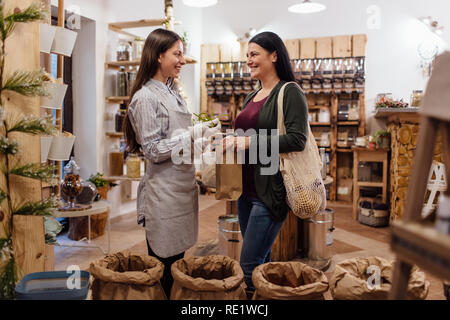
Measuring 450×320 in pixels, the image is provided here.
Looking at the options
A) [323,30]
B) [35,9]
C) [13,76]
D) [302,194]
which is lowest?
[302,194]

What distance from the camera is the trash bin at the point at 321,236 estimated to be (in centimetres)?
344

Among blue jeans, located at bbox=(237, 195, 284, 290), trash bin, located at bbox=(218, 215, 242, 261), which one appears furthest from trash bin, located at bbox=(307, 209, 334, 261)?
blue jeans, located at bbox=(237, 195, 284, 290)

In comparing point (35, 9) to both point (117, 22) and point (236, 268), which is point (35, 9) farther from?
point (117, 22)

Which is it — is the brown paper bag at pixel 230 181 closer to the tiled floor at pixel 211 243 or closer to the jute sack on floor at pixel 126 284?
the jute sack on floor at pixel 126 284

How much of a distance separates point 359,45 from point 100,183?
4.70 metres

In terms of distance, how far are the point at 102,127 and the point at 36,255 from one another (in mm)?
3230

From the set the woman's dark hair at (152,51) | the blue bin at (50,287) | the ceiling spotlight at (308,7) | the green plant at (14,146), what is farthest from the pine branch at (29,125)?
the ceiling spotlight at (308,7)

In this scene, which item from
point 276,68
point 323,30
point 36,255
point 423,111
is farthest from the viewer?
point 323,30

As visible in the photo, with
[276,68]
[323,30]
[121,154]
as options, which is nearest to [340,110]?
[323,30]

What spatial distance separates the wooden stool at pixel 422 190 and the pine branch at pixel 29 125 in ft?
4.22

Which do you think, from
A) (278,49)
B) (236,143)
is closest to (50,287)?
(236,143)

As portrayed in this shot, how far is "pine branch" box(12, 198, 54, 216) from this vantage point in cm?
155

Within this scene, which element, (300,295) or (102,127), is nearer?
(300,295)

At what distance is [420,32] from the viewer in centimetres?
627
